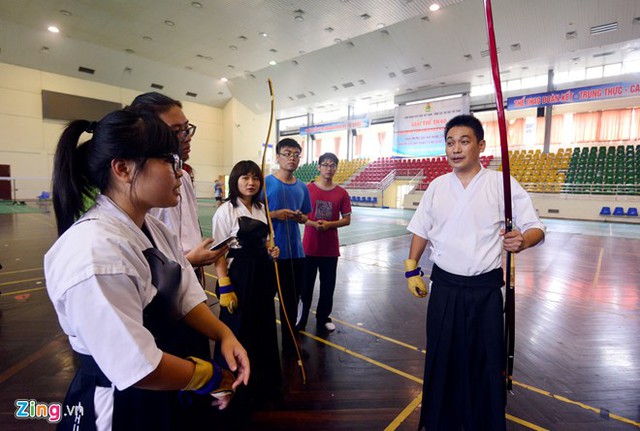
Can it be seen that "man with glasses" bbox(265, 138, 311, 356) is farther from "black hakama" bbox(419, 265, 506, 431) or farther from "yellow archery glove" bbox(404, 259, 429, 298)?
"black hakama" bbox(419, 265, 506, 431)

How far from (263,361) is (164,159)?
66.4 inches

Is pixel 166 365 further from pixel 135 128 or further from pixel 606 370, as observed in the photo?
pixel 606 370

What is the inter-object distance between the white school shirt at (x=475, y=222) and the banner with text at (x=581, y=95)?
1575 cm

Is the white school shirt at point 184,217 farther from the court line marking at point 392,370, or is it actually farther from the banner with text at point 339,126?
the banner with text at point 339,126

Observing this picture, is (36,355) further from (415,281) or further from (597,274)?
(597,274)

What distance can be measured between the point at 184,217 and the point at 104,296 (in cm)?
114

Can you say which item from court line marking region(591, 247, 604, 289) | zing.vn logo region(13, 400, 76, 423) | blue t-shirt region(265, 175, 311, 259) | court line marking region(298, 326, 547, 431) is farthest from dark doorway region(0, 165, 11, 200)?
court line marking region(591, 247, 604, 289)

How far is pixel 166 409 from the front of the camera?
97 centimetres

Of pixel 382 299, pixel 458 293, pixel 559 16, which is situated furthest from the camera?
pixel 559 16

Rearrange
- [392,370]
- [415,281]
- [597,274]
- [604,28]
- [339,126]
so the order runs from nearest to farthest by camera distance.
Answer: [415,281] → [392,370] → [597,274] → [604,28] → [339,126]

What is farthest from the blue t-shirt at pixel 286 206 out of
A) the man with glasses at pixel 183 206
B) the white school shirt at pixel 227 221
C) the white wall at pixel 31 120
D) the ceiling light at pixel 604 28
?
the white wall at pixel 31 120

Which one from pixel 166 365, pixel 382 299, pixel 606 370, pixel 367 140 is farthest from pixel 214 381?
pixel 367 140

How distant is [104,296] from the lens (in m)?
0.69

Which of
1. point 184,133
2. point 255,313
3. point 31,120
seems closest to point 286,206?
point 255,313
